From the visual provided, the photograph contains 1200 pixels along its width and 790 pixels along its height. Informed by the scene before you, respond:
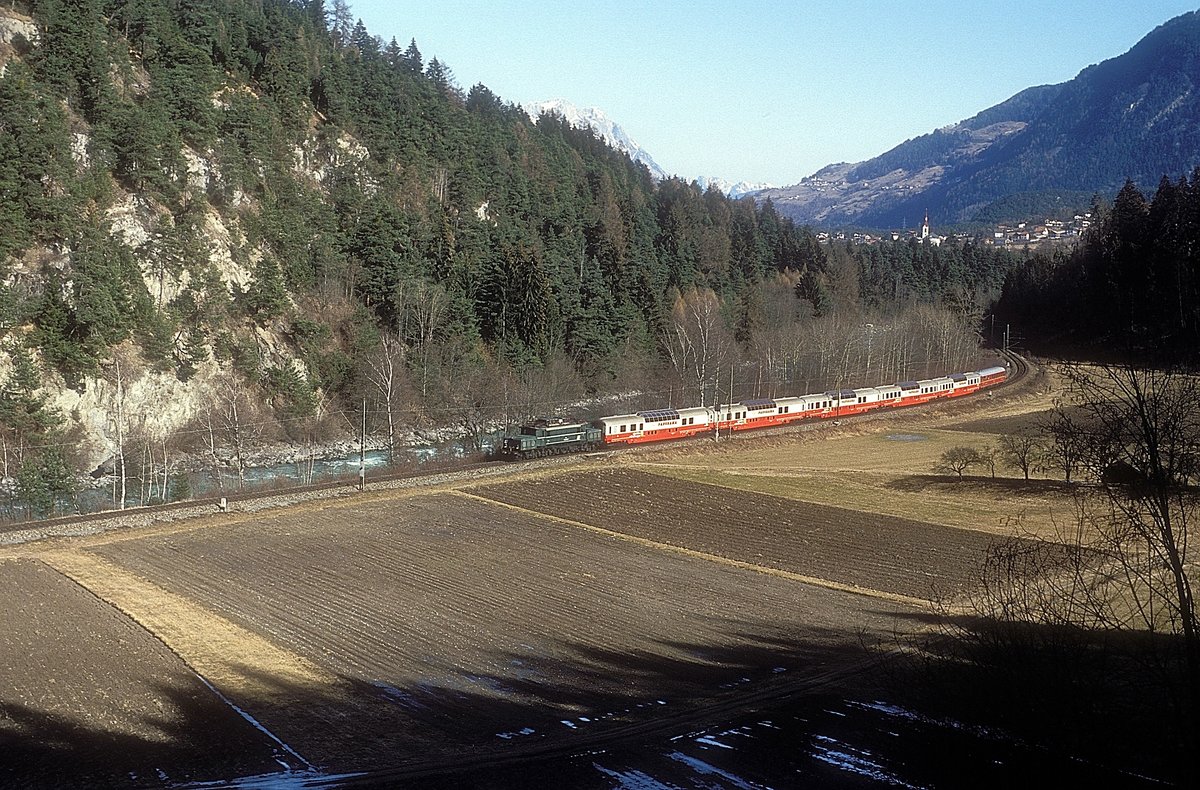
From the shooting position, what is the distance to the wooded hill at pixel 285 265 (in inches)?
1810

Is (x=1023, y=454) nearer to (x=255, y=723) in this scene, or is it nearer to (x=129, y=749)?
(x=255, y=723)

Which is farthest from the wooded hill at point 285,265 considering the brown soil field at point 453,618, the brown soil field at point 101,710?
the brown soil field at point 101,710

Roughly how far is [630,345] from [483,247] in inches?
592

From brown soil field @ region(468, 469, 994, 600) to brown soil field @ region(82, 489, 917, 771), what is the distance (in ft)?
5.64

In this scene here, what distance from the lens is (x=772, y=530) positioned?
32.7m

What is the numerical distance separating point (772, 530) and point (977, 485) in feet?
40.1

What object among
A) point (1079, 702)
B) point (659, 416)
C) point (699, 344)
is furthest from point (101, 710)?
point (699, 344)

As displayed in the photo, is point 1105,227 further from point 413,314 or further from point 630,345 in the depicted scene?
point 413,314

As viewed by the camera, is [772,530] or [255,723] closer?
[255,723]

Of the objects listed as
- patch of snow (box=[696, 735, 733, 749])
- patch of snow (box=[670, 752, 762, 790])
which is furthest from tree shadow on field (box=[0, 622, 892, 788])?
patch of snow (box=[670, 752, 762, 790])

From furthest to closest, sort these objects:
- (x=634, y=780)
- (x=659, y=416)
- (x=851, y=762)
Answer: (x=659, y=416) → (x=634, y=780) → (x=851, y=762)

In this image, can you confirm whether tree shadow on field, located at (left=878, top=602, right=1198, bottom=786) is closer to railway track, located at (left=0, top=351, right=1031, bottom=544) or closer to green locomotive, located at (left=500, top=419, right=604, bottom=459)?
railway track, located at (left=0, top=351, right=1031, bottom=544)

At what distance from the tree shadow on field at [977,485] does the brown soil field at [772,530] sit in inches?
251

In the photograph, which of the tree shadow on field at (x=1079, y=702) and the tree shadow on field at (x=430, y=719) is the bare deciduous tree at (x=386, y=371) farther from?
the tree shadow on field at (x=1079, y=702)
